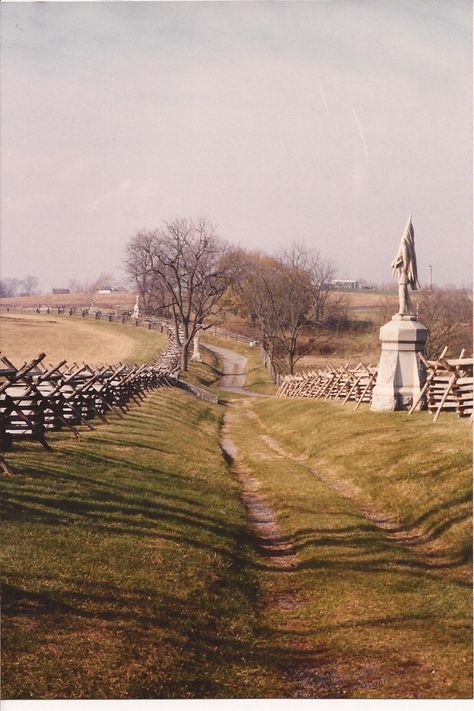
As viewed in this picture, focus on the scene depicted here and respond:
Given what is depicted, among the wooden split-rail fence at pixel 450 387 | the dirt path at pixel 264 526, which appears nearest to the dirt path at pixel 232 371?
the wooden split-rail fence at pixel 450 387

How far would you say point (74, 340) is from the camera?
6262 cm

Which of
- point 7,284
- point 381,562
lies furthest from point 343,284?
point 381,562

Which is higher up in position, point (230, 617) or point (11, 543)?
point (11, 543)

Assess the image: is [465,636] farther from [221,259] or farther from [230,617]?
[221,259]

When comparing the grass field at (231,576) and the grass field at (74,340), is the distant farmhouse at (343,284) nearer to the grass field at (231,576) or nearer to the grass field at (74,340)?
the grass field at (74,340)

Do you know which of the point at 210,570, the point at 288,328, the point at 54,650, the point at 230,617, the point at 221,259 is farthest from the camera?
the point at 288,328

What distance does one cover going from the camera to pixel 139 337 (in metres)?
70.9

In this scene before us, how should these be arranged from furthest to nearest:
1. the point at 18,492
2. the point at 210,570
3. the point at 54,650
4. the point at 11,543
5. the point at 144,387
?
the point at 144,387
the point at 18,492
the point at 210,570
the point at 11,543
the point at 54,650

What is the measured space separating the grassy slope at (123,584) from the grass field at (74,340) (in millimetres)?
39248

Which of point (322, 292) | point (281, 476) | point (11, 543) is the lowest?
point (281, 476)

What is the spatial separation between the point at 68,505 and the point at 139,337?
6087 cm

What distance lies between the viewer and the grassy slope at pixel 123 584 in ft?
20.1

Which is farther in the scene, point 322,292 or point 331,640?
point 322,292
